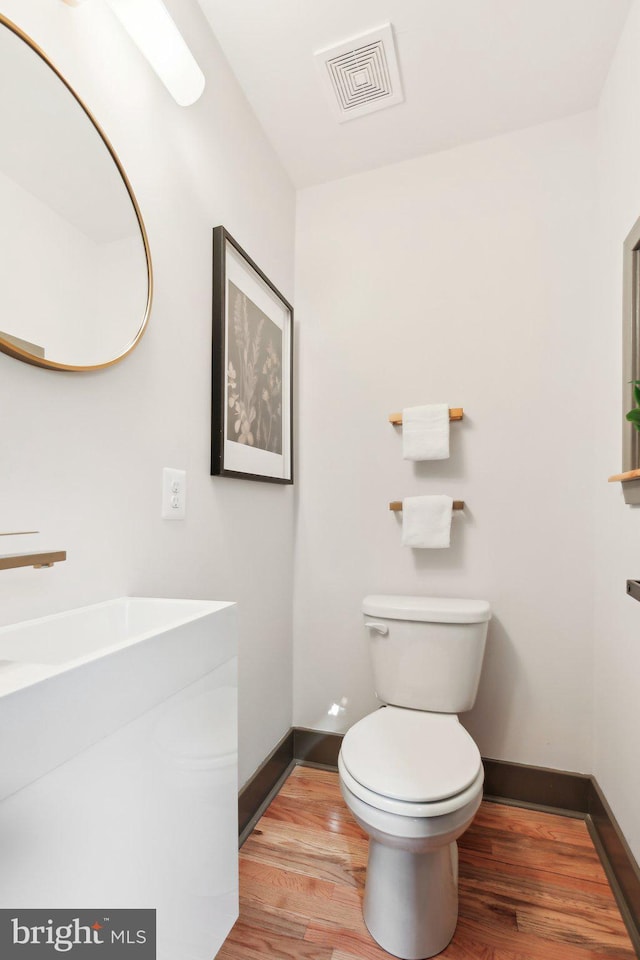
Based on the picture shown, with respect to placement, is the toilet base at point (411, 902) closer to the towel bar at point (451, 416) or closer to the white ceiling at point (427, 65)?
the towel bar at point (451, 416)

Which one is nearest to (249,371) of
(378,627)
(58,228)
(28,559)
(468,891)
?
(58,228)

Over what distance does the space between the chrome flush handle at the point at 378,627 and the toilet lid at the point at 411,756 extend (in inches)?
9.3

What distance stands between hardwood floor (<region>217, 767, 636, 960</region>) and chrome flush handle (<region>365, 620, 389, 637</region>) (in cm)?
59

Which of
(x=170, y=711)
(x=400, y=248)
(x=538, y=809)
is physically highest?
(x=400, y=248)

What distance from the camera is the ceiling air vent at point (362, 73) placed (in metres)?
1.40

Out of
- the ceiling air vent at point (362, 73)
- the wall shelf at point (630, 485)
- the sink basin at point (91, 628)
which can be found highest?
the ceiling air vent at point (362, 73)

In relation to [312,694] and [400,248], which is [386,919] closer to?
[312,694]

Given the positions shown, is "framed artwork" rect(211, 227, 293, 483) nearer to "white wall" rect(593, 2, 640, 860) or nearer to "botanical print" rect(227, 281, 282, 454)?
"botanical print" rect(227, 281, 282, 454)

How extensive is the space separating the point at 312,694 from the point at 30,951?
149cm

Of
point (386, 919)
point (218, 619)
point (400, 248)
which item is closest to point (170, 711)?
point (218, 619)

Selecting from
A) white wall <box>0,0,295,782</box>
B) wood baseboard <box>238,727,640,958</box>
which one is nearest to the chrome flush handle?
white wall <box>0,0,295,782</box>

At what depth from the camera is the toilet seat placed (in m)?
1.03

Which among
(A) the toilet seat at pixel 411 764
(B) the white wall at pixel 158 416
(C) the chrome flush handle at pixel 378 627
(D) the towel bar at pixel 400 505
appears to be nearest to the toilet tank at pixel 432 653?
(C) the chrome flush handle at pixel 378 627

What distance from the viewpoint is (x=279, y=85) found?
1.54 metres
